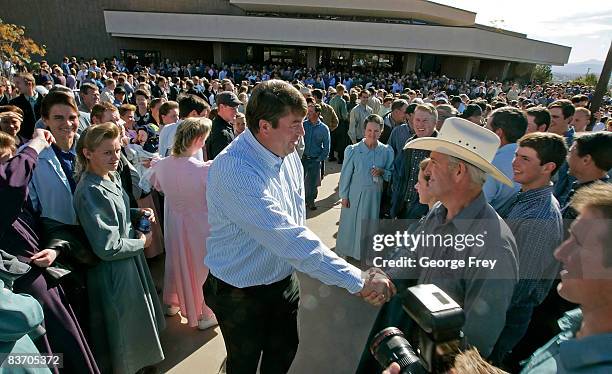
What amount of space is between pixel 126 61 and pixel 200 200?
32151 millimetres

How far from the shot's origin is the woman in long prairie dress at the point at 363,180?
15.3ft

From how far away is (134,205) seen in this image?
3.75 meters

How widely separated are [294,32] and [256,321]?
30084mm

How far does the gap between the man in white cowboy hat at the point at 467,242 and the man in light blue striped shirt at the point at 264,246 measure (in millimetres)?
331

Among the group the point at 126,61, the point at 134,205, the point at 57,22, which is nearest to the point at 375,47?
the point at 126,61

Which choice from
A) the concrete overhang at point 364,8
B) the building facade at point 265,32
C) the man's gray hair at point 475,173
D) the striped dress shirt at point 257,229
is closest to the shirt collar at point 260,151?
the striped dress shirt at point 257,229

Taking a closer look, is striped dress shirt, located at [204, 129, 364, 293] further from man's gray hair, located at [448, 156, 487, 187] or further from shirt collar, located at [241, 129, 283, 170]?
man's gray hair, located at [448, 156, 487, 187]

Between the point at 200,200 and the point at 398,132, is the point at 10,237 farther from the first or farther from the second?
the point at 398,132

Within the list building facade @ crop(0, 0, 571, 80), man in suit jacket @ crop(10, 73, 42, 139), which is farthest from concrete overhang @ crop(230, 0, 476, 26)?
man in suit jacket @ crop(10, 73, 42, 139)

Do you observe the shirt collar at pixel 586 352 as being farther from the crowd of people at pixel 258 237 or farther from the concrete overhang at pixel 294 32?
the concrete overhang at pixel 294 32

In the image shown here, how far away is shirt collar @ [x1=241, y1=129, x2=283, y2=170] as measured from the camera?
6.75ft

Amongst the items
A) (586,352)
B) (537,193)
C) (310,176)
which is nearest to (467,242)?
(586,352)

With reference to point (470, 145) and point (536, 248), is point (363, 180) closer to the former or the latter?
point (536, 248)

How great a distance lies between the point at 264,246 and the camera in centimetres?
200
